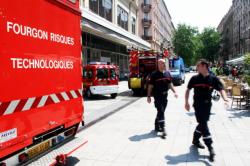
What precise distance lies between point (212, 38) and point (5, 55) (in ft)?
355

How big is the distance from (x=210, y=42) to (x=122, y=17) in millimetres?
72343

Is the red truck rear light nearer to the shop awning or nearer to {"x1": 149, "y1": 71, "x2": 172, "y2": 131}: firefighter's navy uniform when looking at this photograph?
{"x1": 149, "y1": 71, "x2": 172, "y2": 131}: firefighter's navy uniform

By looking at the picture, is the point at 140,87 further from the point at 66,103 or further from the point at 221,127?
the point at 66,103

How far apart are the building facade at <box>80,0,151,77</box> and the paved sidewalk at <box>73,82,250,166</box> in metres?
12.3

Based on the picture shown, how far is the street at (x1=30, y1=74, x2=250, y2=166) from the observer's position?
6238mm

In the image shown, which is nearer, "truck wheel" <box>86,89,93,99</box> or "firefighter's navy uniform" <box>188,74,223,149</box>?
"firefighter's navy uniform" <box>188,74,223,149</box>

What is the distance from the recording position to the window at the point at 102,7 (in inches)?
1155

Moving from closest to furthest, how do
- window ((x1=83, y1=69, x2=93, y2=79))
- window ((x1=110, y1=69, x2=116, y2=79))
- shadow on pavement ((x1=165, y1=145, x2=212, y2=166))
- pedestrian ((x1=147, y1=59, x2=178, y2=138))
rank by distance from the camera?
1. shadow on pavement ((x1=165, y1=145, x2=212, y2=166))
2. pedestrian ((x1=147, y1=59, x2=178, y2=138))
3. window ((x1=83, y1=69, x2=93, y2=79))
4. window ((x1=110, y1=69, x2=116, y2=79))

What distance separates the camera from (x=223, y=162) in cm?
617

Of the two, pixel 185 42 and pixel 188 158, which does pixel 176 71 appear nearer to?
pixel 188 158

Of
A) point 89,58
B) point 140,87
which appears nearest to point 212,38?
point 89,58

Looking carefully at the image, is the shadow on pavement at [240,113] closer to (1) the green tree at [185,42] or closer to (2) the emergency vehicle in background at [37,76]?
(2) the emergency vehicle in background at [37,76]

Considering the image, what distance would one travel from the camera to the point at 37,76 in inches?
187

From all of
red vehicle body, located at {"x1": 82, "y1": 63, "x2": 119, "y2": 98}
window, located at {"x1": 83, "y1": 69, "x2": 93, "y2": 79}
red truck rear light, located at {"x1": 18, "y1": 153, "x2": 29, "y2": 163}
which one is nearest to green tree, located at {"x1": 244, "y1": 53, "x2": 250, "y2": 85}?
red vehicle body, located at {"x1": 82, "y1": 63, "x2": 119, "y2": 98}
